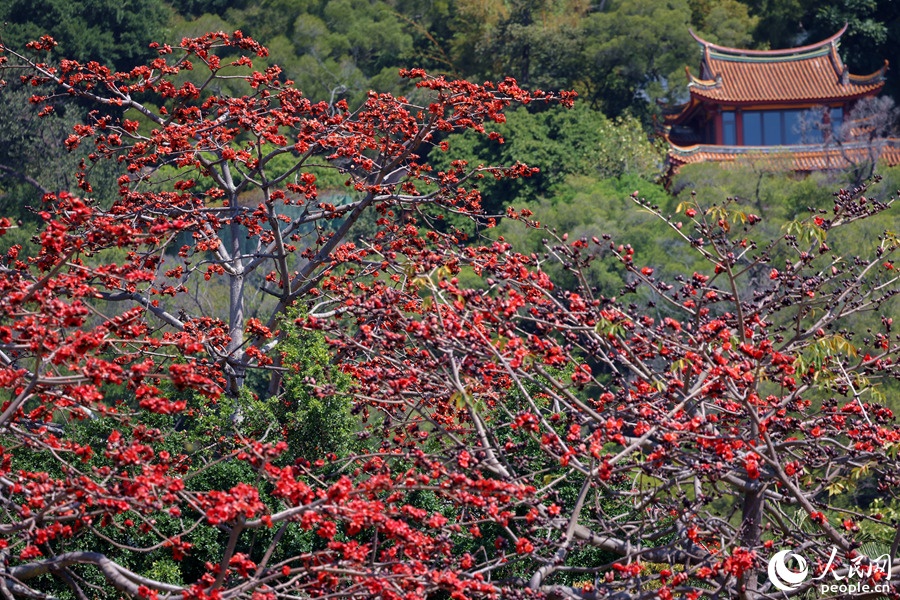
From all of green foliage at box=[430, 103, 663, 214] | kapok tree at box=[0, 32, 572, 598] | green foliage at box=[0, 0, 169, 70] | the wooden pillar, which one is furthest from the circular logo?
green foliage at box=[0, 0, 169, 70]

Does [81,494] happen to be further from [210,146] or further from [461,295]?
[210,146]

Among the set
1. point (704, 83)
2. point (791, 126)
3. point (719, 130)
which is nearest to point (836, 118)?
point (791, 126)

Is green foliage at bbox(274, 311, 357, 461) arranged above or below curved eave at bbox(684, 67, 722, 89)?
above

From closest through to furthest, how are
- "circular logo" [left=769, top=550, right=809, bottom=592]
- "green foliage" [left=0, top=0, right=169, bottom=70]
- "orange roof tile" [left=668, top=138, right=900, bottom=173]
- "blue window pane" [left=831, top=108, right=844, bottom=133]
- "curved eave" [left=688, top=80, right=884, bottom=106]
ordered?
1. "circular logo" [left=769, top=550, right=809, bottom=592]
2. "orange roof tile" [left=668, top=138, right=900, bottom=173]
3. "curved eave" [left=688, top=80, right=884, bottom=106]
4. "blue window pane" [left=831, top=108, right=844, bottom=133]
5. "green foliage" [left=0, top=0, right=169, bottom=70]

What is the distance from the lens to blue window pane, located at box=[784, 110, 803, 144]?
28797mm

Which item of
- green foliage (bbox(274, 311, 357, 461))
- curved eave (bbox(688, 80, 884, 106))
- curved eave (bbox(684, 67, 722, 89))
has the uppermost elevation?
green foliage (bbox(274, 311, 357, 461))

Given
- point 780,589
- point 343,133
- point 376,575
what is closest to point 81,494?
point 376,575

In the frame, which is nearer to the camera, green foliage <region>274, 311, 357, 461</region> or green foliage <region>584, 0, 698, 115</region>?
green foliage <region>274, 311, 357, 461</region>

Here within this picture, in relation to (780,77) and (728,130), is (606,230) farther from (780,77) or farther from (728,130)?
(780,77)

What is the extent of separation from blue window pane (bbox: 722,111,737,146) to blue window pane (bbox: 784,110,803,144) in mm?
1191

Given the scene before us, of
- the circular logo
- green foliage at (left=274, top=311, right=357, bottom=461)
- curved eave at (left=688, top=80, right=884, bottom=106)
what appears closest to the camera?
the circular logo

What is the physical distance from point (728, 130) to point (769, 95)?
4.42 ft

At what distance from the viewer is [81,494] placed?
14.3ft

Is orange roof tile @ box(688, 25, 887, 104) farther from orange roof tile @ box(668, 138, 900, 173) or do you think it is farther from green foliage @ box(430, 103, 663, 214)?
green foliage @ box(430, 103, 663, 214)
